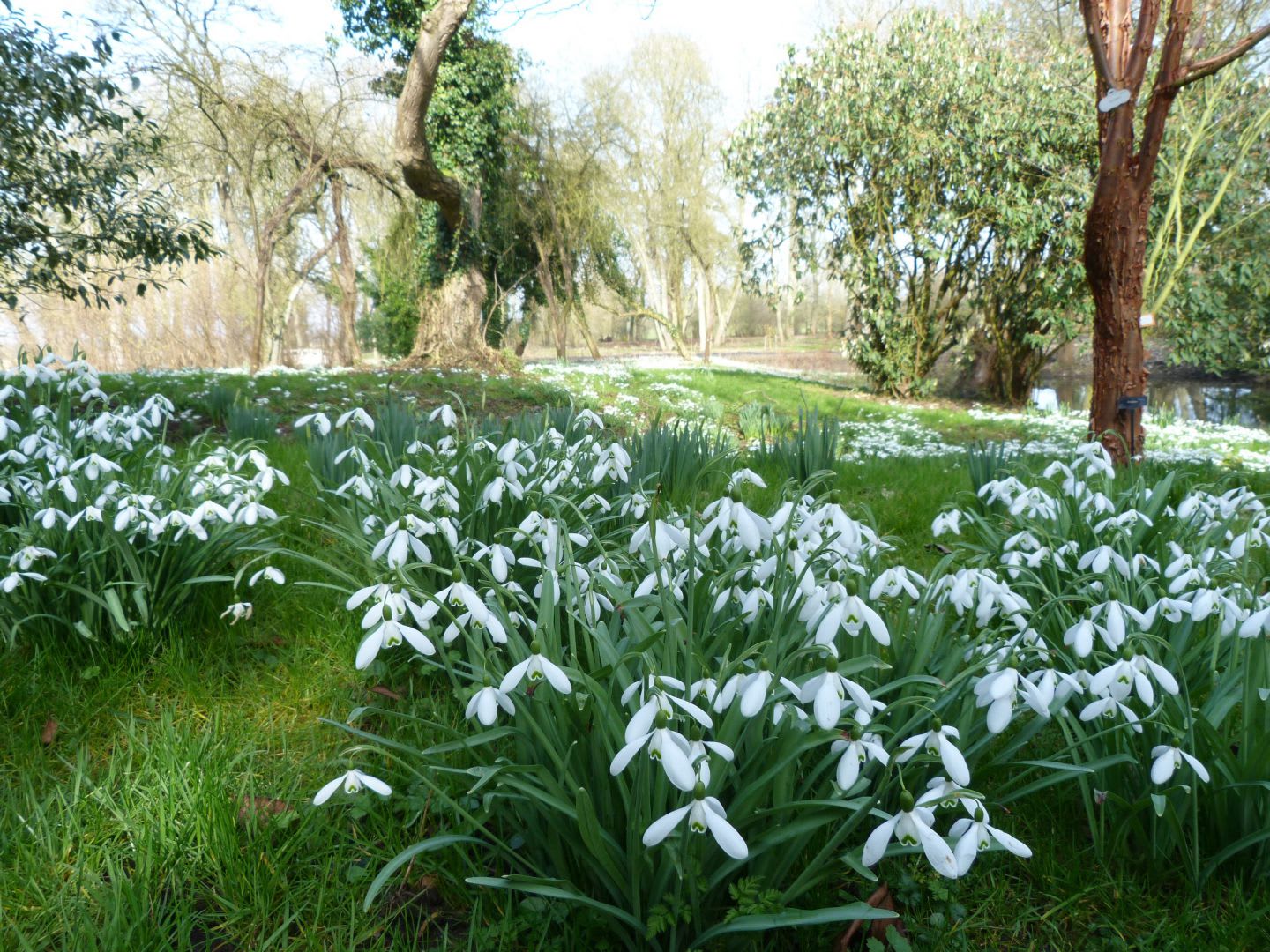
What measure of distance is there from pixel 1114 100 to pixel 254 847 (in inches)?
181

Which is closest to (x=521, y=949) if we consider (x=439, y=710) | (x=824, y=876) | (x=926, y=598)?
(x=824, y=876)

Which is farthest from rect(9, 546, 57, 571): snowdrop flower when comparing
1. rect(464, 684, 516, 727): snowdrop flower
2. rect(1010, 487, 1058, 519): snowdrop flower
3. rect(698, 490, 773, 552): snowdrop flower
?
rect(1010, 487, 1058, 519): snowdrop flower

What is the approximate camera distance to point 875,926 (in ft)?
3.91

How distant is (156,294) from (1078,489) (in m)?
21.8

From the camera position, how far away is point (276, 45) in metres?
13.9

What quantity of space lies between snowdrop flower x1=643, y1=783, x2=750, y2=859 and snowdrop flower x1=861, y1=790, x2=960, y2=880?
16 cm

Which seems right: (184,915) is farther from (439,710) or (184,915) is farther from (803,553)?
(803,553)

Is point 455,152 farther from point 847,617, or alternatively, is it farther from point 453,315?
point 847,617

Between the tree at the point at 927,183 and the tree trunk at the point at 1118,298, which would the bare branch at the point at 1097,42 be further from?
the tree at the point at 927,183

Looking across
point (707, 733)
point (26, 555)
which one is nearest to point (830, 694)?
point (707, 733)

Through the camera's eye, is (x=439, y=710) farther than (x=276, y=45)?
No

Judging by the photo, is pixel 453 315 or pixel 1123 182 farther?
pixel 453 315

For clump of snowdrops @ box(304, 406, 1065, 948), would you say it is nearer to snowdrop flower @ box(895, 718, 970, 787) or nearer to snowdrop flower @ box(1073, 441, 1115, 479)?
snowdrop flower @ box(895, 718, 970, 787)

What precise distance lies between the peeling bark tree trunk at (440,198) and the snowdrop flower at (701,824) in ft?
32.7
